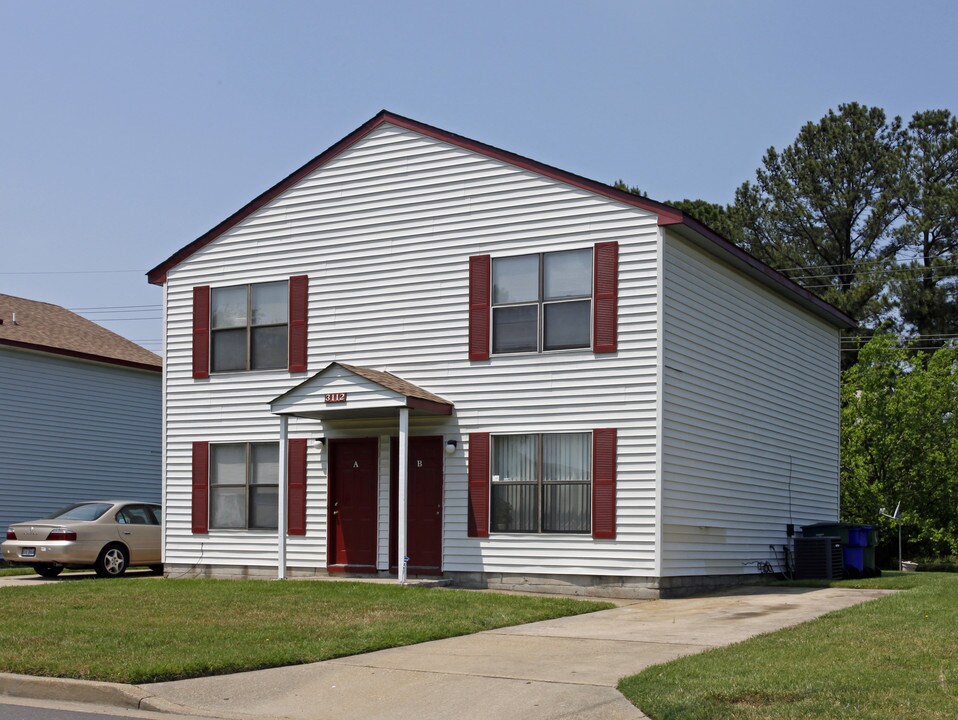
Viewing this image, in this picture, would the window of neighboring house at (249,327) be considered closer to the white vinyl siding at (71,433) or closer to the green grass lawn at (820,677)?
the white vinyl siding at (71,433)

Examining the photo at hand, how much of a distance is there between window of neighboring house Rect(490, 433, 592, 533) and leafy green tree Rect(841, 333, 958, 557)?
13.4 metres

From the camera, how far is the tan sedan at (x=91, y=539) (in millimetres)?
21609

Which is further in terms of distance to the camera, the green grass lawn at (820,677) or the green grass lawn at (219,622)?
the green grass lawn at (219,622)

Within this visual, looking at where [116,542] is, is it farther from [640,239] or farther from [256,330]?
[640,239]

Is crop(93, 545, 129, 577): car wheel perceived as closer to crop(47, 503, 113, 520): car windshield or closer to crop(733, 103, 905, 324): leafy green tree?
crop(47, 503, 113, 520): car windshield

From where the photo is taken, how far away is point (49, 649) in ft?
38.2

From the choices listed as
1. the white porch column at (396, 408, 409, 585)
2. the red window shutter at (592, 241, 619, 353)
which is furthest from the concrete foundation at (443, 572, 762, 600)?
the red window shutter at (592, 241, 619, 353)

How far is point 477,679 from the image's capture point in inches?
412

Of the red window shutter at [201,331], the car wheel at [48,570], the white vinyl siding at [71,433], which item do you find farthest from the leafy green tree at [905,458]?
the car wheel at [48,570]

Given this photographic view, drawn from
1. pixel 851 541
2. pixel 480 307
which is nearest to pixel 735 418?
pixel 851 541

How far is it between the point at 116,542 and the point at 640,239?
11410mm

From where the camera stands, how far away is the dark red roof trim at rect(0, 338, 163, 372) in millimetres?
28784

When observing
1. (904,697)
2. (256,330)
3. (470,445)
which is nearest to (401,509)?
(470,445)

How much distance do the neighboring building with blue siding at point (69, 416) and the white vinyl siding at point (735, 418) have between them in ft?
56.3
